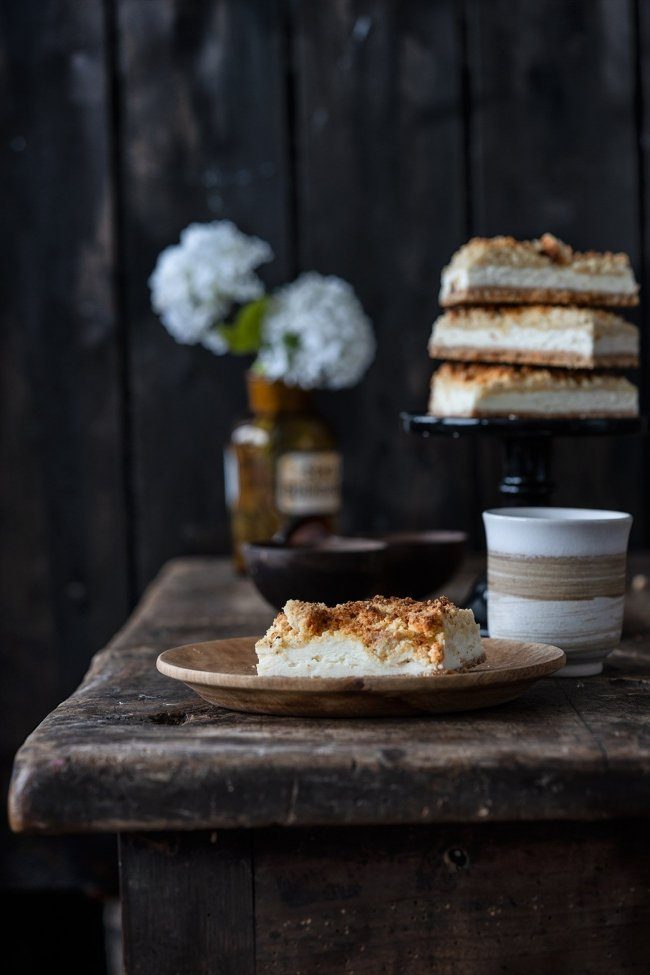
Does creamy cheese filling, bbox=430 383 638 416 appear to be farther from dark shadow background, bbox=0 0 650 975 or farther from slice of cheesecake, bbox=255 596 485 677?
dark shadow background, bbox=0 0 650 975

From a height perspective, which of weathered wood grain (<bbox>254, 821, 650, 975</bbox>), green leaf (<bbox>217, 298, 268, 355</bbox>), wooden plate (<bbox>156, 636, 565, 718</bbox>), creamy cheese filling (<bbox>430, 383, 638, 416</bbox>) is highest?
green leaf (<bbox>217, 298, 268, 355</bbox>)

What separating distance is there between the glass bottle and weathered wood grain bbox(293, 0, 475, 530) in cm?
16

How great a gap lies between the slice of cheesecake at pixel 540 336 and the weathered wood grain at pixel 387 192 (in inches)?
22.8

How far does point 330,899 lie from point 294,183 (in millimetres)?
1245

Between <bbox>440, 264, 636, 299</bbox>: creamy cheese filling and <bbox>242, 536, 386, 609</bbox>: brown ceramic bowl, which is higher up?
<bbox>440, 264, 636, 299</bbox>: creamy cheese filling

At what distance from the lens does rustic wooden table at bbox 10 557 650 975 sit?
2.36 ft

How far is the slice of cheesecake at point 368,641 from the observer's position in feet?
2.57

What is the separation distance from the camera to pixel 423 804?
714 mm

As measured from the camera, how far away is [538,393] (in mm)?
1153

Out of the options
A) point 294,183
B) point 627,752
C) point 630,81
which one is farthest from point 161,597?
point 630,81

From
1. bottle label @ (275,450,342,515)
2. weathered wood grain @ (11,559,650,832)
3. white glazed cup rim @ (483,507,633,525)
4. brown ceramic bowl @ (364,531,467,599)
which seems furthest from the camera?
bottle label @ (275,450,342,515)

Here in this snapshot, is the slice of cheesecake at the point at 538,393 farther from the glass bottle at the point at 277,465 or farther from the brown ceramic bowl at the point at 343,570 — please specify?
the glass bottle at the point at 277,465

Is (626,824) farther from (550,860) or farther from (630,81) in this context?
(630,81)

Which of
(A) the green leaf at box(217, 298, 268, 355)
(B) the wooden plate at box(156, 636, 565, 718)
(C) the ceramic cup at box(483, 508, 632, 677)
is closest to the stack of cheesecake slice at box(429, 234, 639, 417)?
(C) the ceramic cup at box(483, 508, 632, 677)
